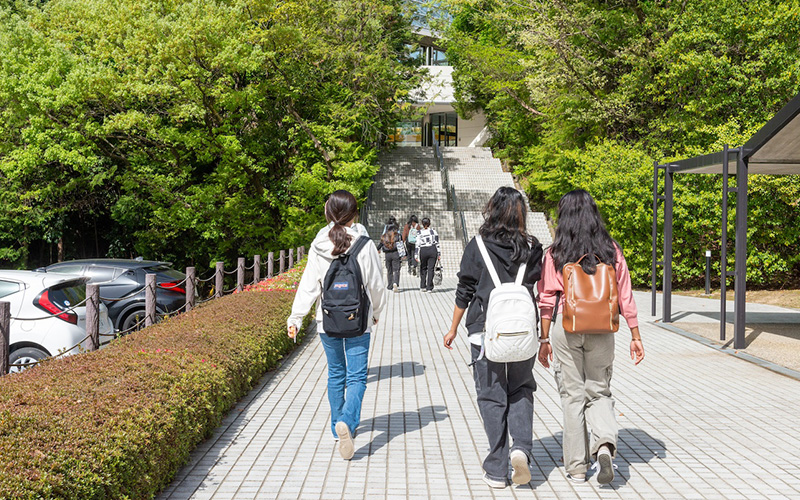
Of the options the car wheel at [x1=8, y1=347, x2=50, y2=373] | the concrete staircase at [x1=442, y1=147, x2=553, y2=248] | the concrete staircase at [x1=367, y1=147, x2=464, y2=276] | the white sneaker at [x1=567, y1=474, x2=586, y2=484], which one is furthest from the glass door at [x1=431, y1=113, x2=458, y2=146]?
the white sneaker at [x1=567, y1=474, x2=586, y2=484]

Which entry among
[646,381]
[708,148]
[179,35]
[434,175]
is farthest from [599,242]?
[434,175]

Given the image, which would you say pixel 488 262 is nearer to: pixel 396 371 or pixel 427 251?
pixel 396 371

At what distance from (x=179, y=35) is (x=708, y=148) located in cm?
1629

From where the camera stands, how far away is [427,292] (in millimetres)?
17516

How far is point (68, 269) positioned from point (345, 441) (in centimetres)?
1050

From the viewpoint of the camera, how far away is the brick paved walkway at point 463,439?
4.41 metres

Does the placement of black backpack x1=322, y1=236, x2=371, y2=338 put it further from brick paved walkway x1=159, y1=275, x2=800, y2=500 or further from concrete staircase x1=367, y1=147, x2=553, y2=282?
concrete staircase x1=367, y1=147, x2=553, y2=282

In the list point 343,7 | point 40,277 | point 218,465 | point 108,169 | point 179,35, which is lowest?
point 218,465

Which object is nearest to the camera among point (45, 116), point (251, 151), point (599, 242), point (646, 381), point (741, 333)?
point (599, 242)

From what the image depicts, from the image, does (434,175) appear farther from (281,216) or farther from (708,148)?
(708,148)

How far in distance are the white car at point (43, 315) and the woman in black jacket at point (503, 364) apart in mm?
4098

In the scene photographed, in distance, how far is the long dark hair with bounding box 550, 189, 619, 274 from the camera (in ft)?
14.4

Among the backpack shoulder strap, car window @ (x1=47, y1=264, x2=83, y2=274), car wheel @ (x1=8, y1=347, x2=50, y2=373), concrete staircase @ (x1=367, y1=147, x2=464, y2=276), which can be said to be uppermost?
concrete staircase @ (x1=367, y1=147, x2=464, y2=276)

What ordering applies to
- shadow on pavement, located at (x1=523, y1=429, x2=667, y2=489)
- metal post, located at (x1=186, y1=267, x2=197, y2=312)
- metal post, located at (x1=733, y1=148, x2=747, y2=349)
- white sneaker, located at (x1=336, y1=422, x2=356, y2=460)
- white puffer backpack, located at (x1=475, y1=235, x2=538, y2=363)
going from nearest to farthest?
1. white puffer backpack, located at (x1=475, y1=235, x2=538, y2=363)
2. shadow on pavement, located at (x1=523, y1=429, x2=667, y2=489)
3. white sneaker, located at (x1=336, y1=422, x2=356, y2=460)
4. metal post, located at (x1=733, y1=148, x2=747, y2=349)
5. metal post, located at (x1=186, y1=267, x2=197, y2=312)
